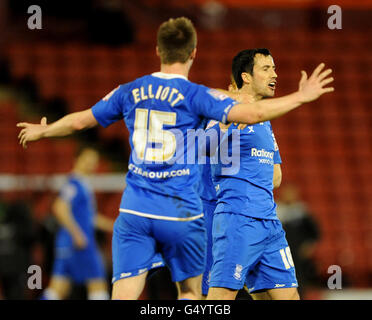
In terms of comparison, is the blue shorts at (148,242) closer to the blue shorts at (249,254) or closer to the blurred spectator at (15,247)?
the blue shorts at (249,254)

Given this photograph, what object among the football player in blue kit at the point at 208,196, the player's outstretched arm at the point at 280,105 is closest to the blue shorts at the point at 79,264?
the football player in blue kit at the point at 208,196

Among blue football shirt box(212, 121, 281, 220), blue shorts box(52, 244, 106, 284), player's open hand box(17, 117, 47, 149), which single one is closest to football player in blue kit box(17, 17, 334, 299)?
blue football shirt box(212, 121, 281, 220)

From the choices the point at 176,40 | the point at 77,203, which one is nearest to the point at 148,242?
the point at 176,40

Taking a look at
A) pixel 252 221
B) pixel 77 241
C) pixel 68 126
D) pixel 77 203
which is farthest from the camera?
pixel 77 203

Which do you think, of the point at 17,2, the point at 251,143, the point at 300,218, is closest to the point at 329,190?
the point at 300,218

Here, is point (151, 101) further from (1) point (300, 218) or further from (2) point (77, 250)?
(1) point (300, 218)

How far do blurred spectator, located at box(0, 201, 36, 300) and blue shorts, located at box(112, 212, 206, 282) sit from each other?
5.86 metres

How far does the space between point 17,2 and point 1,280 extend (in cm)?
724

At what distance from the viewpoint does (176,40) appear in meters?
4.46

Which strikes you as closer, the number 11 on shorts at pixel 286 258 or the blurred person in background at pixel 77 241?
the number 11 on shorts at pixel 286 258

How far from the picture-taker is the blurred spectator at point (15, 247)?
1008cm

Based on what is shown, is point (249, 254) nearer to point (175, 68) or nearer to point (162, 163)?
point (162, 163)

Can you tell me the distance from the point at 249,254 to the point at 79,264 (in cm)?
489

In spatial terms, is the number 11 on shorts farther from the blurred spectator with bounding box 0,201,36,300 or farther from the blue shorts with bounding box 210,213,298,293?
the blurred spectator with bounding box 0,201,36,300
